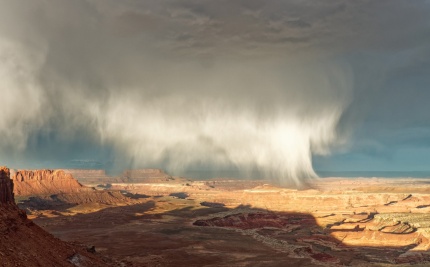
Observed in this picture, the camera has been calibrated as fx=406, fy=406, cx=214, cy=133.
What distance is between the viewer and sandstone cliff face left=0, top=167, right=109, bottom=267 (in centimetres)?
4056

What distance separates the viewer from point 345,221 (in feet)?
484

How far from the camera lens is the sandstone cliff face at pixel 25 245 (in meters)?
40.6

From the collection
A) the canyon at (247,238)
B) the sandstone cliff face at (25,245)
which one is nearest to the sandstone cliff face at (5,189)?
the sandstone cliff face at (25,245)

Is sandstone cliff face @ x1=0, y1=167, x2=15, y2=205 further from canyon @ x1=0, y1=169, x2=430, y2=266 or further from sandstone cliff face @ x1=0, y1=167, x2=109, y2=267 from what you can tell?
canyon @ x1=0, y1=169, x2=430, y2=266

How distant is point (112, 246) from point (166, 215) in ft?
267

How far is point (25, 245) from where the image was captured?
44594 mm

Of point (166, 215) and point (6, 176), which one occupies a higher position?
point (6, 176)

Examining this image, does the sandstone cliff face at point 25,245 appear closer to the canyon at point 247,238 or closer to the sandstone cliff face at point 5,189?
the sandstone cliff face at point 5,189

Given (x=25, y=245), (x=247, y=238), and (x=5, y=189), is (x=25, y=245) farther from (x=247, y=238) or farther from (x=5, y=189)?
(x=247, y=238)

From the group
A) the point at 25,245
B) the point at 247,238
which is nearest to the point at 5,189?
the point at 25,245

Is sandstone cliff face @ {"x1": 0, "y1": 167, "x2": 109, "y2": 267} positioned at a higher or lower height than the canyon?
higher

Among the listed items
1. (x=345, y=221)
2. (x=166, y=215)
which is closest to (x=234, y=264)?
(x=345, y=221)

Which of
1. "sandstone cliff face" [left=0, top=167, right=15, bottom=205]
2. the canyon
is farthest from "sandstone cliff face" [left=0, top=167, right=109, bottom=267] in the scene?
the canyon

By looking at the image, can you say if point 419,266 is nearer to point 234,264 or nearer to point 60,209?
point 234,264
